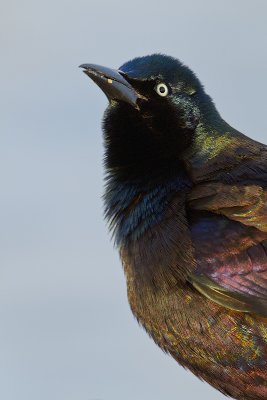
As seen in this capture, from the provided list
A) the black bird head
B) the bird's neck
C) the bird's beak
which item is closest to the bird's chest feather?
the bird's neck

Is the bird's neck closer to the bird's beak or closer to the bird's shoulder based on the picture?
the bird's shoulder

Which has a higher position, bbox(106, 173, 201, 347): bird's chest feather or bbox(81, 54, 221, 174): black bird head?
bbox(81, 54, 221, 174): black bird head

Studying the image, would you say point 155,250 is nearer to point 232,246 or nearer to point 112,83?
point 232,246

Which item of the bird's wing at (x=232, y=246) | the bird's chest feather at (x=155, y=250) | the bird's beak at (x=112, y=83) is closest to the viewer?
the bird's wing at (x=232, y=246)

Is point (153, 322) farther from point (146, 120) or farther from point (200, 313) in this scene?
point (146, 120)

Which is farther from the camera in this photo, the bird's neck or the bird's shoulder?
the bird's neck

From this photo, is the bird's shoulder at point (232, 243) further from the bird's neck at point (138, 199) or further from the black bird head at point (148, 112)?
the black bird head at point (148, 112)

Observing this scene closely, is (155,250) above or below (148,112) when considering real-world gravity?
below

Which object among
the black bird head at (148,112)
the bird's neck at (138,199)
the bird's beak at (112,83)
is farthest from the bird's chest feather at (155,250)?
the bird's beak at (112,83)

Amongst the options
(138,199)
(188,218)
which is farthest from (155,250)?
(138,199)
